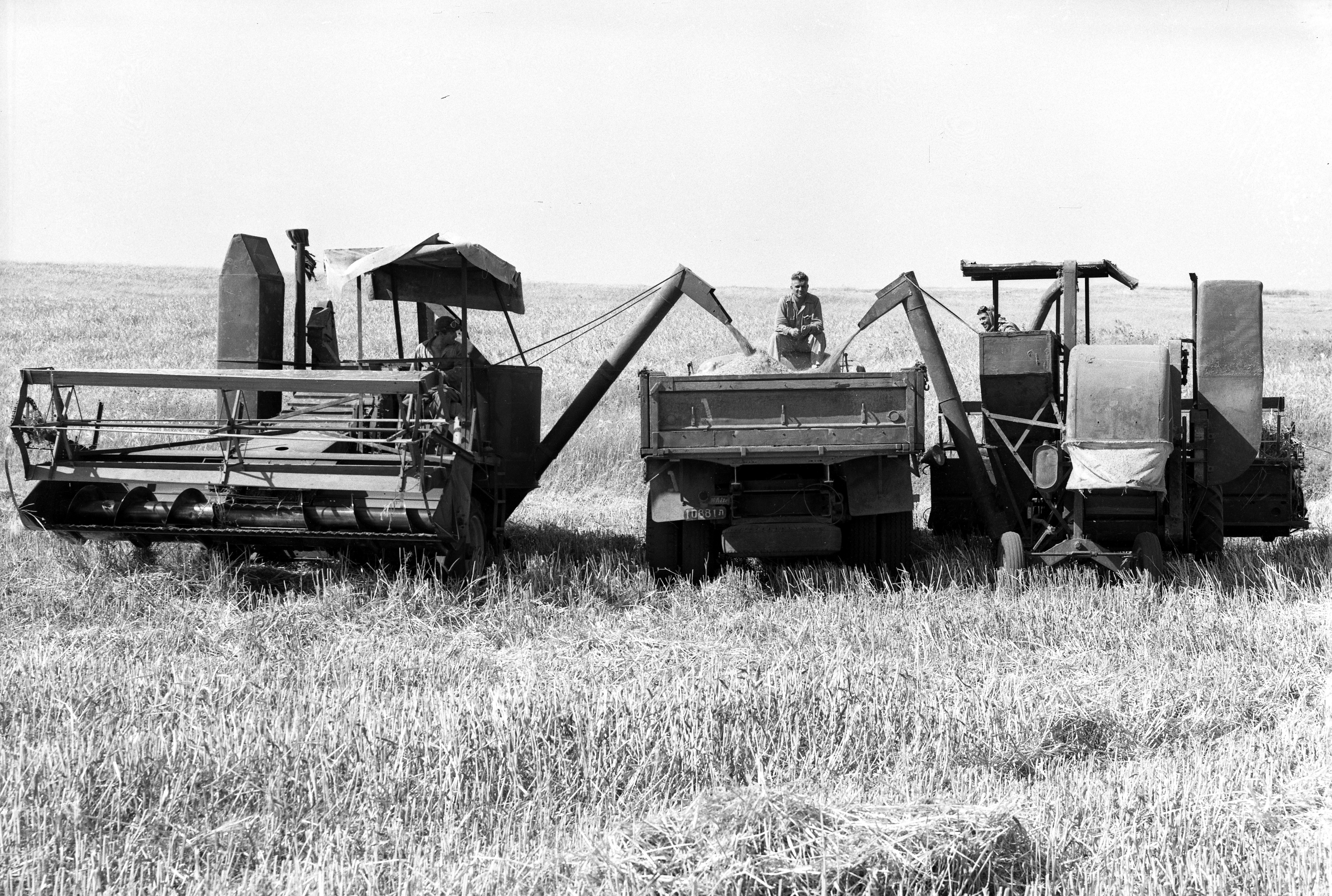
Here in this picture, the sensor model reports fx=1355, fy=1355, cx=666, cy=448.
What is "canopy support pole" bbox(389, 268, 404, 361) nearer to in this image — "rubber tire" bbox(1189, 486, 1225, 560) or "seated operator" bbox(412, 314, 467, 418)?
"seated operator" bbox(412, 314, 467, 418)

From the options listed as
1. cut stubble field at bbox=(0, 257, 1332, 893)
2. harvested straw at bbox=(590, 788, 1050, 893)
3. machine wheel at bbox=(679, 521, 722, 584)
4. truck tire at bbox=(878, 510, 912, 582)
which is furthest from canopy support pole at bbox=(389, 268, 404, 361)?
harvested straw at bbox=(590, 788, 1050, 893)

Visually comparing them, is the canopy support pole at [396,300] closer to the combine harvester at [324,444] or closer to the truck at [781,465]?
the combine harvester at [324,444]

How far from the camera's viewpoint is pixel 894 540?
9469 mm

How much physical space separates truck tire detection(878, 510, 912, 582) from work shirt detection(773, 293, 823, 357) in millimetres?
1996

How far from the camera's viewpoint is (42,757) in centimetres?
472

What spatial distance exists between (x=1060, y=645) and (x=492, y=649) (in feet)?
9.97

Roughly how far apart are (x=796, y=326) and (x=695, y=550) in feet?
8.06

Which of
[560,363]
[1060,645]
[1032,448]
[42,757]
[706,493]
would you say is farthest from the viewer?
[560,363]

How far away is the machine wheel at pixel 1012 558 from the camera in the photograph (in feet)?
29.9

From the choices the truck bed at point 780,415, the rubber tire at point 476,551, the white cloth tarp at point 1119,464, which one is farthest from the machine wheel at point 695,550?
the white cloth tarp at point 1119,464

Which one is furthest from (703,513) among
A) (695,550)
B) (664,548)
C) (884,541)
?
(884,541)

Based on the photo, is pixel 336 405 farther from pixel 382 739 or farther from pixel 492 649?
pixel 382 739

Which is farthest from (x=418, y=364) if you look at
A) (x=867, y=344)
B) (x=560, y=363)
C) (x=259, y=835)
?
(x=867, y=344)

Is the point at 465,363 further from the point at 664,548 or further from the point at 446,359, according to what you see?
the point at 664,548
